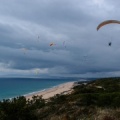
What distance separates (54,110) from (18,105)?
8.71 m

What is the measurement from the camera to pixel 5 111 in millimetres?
27656

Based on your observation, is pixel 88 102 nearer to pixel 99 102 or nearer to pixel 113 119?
pixel 99 102

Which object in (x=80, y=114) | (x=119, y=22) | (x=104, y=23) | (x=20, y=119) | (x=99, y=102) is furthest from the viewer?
(x=99, y=102)

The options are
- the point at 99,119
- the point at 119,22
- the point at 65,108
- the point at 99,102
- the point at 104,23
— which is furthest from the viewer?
the point at 99,102

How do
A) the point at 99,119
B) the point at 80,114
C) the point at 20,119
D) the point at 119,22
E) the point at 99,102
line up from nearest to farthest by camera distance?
the point at 119,22 → the point at 99,119 → the point at 20,119 → the point at 80,114 → the point at 99,102

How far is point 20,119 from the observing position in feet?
88.3

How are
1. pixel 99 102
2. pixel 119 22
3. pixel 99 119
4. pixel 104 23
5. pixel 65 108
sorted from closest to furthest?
pixel 119 22 → pixel 104 23 → pixel 99 119 → pixel 65 108 → pixel 99 102

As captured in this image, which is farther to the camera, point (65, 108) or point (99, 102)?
point (99, 102)

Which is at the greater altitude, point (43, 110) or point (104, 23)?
point (104, 23)

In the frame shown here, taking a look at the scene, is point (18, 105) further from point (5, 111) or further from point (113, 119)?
point (113, 119)

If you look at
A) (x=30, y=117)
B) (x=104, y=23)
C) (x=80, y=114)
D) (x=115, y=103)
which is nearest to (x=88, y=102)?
(x=115, y=103)

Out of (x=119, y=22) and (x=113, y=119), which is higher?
(x=119, y=22)

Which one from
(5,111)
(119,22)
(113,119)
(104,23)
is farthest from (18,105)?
(119,22)

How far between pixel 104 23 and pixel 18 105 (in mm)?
15889
